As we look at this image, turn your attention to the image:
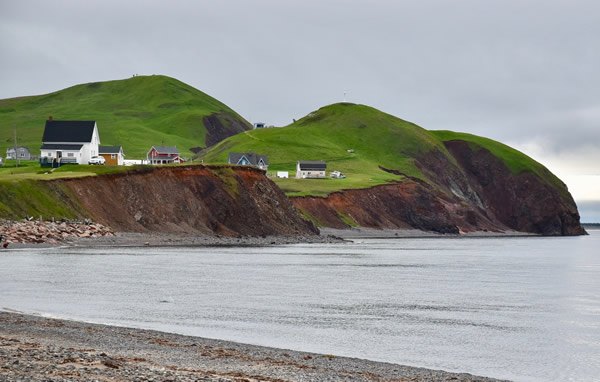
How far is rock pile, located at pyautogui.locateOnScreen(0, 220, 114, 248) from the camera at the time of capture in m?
103

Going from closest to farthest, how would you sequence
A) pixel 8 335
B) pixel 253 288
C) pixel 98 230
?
1. pixel 8 335
2. pixel 253 288
3. pixel 98 230

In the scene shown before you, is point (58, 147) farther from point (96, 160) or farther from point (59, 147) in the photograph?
point (96, 160)

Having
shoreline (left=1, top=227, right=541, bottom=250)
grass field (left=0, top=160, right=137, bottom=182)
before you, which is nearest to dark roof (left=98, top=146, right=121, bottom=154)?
grass field (left=0, top=160, right=137, bottom=182)

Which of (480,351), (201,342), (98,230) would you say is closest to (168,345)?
(201,342)

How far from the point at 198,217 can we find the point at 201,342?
107426 millimetres

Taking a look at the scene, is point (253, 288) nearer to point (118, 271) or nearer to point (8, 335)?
point (118, 271)

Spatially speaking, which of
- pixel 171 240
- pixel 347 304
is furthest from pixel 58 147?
pixel 347 304

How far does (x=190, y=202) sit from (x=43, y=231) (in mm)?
39227

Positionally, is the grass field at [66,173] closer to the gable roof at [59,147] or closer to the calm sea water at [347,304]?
the calm sea water at [347,304]

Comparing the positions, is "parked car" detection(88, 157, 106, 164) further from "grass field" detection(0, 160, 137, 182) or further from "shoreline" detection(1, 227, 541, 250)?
"shoreline" detection(1, 227, 541, 250)

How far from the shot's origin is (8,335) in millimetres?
34406

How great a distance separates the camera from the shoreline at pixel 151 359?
81.4ft

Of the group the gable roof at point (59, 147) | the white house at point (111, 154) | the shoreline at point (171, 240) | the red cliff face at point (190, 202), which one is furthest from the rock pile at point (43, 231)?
the white house at point (111, 154)

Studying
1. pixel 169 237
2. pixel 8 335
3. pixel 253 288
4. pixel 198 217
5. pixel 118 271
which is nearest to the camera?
pixel 8 335
